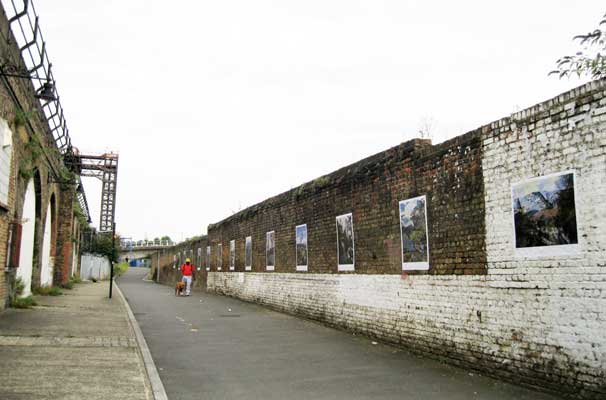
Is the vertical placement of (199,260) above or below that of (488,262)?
above

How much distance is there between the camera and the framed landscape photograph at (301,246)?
14780mm

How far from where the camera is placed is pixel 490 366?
24.2 feet

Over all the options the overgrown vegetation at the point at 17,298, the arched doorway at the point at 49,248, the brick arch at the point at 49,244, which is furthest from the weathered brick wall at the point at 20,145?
the arched doorway at the point at 49,248

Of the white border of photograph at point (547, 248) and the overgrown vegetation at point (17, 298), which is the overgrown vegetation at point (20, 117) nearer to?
the overgrown vegetation at point (17, 298)

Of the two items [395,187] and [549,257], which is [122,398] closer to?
[549,257]

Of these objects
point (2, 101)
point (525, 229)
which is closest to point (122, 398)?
point (525, 229)

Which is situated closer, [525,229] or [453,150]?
[525,229]

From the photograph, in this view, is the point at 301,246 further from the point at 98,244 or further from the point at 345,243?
the point at 98,244

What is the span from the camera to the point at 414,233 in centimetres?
958

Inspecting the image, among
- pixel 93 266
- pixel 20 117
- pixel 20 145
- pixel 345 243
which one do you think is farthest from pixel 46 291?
pixel 93 266

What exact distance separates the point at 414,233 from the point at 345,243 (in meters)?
2.92

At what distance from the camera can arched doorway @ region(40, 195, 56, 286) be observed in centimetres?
2014

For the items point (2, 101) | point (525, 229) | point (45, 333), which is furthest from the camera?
point (2, 101)

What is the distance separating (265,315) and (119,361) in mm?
7921
